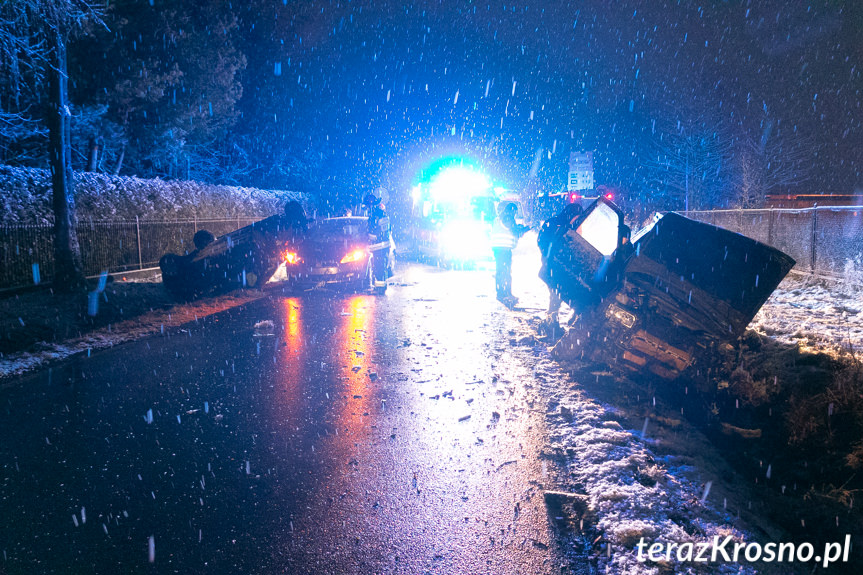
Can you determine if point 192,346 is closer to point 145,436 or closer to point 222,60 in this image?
point 145,436

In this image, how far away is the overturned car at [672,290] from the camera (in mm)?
4777

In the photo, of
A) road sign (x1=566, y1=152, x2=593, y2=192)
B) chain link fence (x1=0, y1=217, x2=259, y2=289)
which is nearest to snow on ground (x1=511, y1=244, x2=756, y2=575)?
chain link fence (x1=0, y1=217, x2=259, y2=289)

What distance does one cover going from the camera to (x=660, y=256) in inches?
204

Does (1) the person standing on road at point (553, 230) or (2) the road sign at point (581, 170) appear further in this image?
(2) the road sign at point (581, 170)

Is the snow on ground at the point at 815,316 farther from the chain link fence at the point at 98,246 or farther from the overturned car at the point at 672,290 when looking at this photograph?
the chain link fence at the point at 98,246

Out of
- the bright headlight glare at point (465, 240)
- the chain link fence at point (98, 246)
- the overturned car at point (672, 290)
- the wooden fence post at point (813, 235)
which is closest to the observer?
the overturned car at point (672, 290)

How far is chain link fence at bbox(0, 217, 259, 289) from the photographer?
38.1 feet

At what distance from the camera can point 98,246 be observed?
1395 cm

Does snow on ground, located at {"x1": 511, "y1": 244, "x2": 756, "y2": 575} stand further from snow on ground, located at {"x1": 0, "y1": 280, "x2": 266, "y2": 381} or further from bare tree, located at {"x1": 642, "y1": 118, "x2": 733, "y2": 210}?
bare tree, located at {"x1": 642, "y1": 118, "x2": 733, "y2": 210}

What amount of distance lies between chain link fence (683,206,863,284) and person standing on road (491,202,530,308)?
604 cm

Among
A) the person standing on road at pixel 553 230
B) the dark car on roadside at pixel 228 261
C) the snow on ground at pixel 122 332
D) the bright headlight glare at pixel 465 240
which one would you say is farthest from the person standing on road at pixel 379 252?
the person standing on road at pixel 553 230

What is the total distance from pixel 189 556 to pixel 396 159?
49.3 meters

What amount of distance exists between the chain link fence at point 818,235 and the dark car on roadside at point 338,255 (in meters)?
9.85

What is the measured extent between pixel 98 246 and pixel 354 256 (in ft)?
27.1
